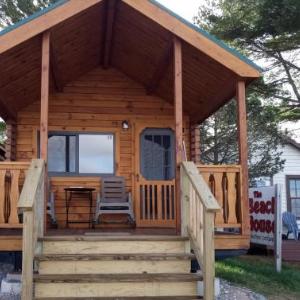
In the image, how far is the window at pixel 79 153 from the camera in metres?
8.46

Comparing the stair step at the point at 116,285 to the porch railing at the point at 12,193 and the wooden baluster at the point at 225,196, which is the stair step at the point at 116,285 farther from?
the wooden baluster at the point at 225,196

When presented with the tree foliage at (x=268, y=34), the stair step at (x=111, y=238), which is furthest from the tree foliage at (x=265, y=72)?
the stair step at (x=111, y=238)

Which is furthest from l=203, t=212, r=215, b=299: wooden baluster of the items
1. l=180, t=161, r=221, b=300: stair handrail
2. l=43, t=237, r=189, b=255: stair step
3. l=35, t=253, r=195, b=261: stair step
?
l=43, t=237, r=189, b=255: stair step

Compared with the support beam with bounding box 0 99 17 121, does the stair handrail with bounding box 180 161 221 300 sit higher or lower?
lower

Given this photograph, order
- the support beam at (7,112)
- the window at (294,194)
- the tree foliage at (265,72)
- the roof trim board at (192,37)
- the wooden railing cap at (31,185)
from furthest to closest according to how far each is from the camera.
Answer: the window at (294,194) < the tree foliage at (265,72) < the support beam at (7,112) < the roof trim board at (192,37) < the wooden railing cap at (31,185)

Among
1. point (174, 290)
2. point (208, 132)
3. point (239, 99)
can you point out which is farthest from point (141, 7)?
point (208, 132)

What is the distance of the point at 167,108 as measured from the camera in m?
8.70

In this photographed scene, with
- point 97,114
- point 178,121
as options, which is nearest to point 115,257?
point 178,121

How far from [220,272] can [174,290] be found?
10.0ft

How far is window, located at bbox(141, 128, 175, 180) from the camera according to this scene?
855 centimetres

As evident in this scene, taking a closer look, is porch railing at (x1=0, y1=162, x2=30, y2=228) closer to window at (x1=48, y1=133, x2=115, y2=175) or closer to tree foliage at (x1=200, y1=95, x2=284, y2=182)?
window at (x1=48, y1=133, x2=115, y2=175)

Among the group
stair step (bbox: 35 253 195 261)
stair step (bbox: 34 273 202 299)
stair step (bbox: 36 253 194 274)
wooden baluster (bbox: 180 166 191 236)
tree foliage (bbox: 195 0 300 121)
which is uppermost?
tree foliage (bbox: 195 0 300 121)

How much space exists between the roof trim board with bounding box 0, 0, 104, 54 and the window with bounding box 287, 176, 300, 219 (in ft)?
44.5

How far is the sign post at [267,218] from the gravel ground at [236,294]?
5.88 feet
